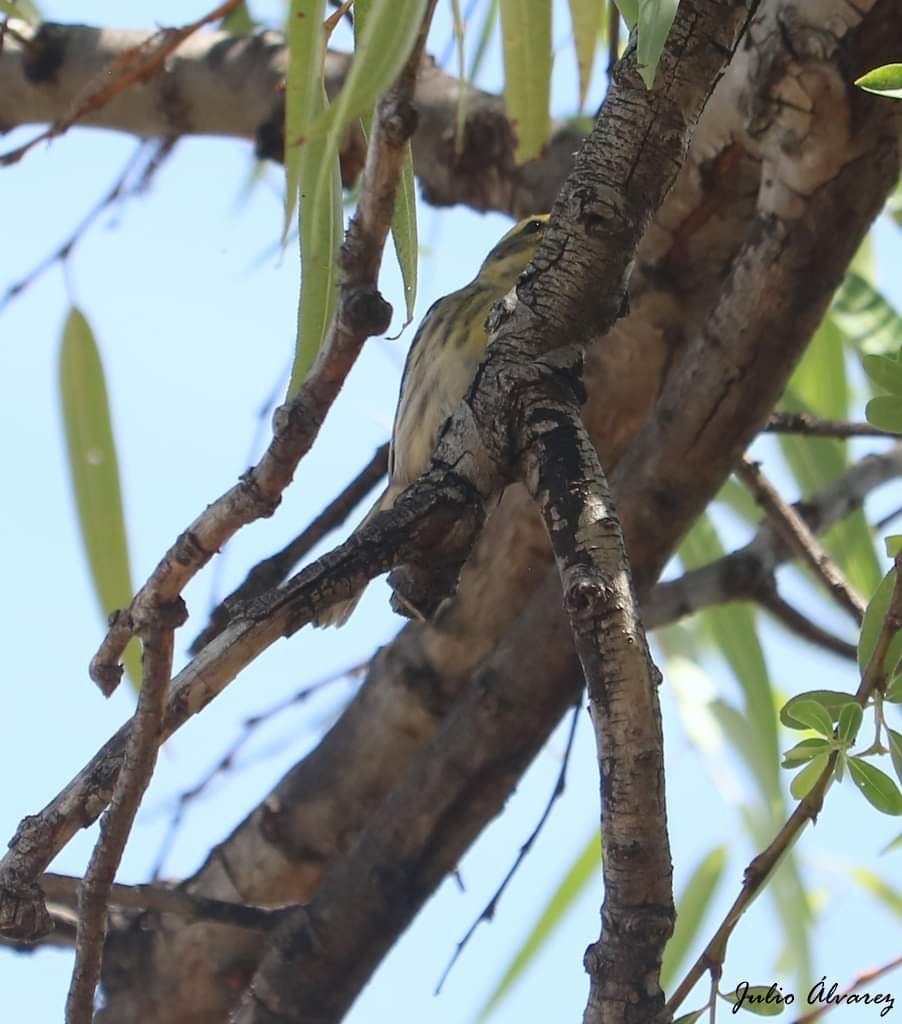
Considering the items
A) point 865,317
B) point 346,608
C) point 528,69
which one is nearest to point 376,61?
point 528,69

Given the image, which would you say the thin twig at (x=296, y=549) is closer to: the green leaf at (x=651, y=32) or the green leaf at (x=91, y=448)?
the green leaf at (x=91, y=448)

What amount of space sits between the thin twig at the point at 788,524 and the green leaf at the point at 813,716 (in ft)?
2.25

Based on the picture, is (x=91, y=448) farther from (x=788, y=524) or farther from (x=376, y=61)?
(x=376, y=61)

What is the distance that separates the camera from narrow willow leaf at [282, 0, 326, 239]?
2.34ft

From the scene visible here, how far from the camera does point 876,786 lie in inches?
32.4

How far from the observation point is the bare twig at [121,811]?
0.75 m

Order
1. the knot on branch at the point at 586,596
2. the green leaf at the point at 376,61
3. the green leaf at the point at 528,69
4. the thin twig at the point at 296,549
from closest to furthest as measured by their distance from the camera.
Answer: the green leaf at the point at 376,61
the knot on branch at the point at 586,596
the green leaf at the point at 528,69
the thin twig at the point at 296,549

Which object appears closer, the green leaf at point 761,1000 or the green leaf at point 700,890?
the green leaf at point 761,1000

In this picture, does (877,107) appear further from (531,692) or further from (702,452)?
(531,692)

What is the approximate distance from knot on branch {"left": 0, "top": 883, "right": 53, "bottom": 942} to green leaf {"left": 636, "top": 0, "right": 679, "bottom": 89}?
0.57 metres

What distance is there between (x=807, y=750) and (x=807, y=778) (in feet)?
0.13

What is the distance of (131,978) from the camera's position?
166 cm

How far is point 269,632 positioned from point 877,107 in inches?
34.8

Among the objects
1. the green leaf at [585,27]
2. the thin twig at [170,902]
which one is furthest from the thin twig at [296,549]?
the green leaf at [585,27]
